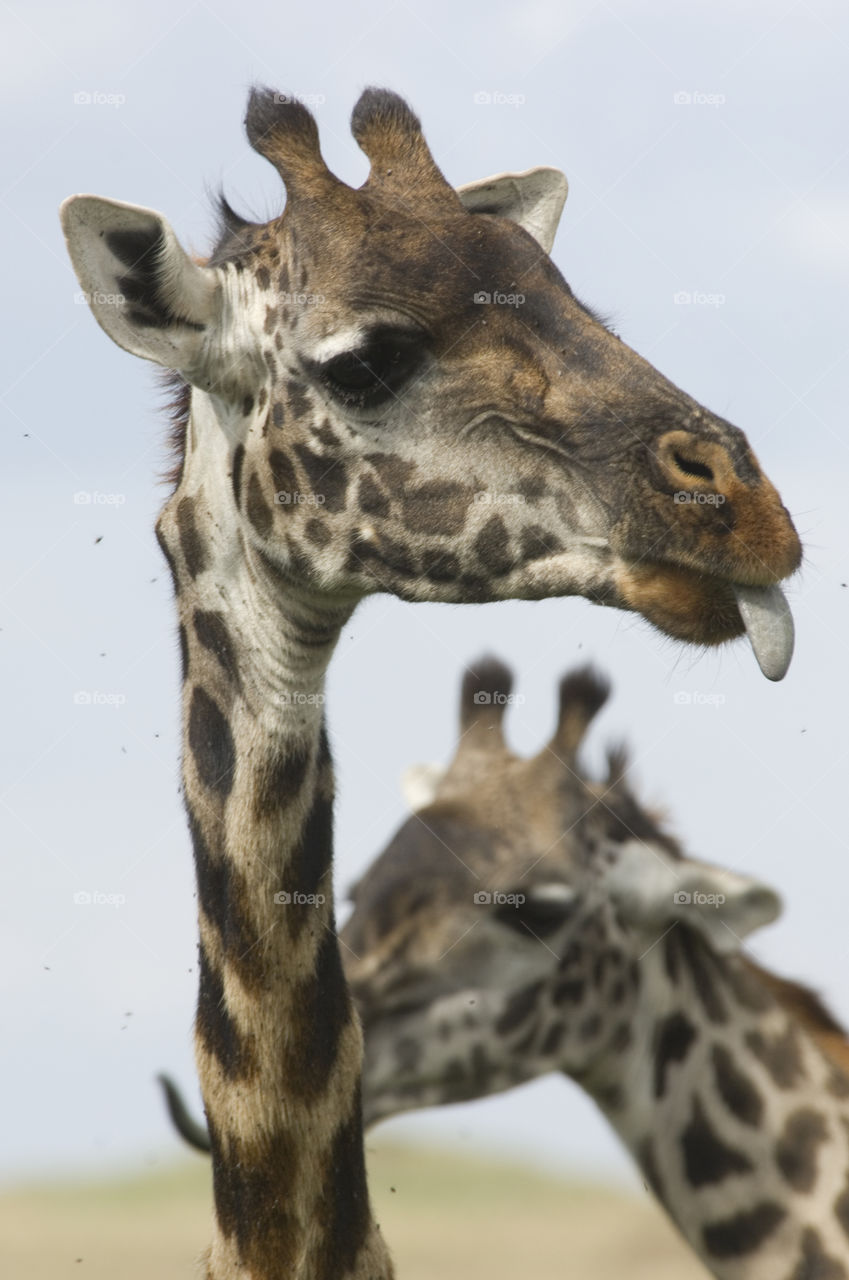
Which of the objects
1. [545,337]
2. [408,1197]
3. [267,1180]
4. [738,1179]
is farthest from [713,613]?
[408,1197]

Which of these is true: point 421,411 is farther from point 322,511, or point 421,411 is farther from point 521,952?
point 521,952

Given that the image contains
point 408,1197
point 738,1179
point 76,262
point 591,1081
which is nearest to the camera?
point 76,262

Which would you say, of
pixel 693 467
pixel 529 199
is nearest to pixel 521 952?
pixel 529 199

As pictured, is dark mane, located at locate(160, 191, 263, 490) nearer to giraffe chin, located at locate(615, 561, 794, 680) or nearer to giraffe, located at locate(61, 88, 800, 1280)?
giraffe, located at locate(61, 88, 800, 1280)

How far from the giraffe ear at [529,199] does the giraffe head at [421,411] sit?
1.04 metres

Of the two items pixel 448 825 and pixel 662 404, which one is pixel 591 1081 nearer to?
pixel 448 825

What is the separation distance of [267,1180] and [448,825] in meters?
4.12

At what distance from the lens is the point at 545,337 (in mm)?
5680

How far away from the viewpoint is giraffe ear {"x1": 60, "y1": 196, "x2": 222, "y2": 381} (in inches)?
221

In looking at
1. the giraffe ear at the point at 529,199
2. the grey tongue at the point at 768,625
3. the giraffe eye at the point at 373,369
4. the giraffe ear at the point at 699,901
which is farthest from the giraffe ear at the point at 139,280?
the giraffe ear at the point at 699,901

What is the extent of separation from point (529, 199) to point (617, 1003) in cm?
413

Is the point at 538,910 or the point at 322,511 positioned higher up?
the point at 322,511

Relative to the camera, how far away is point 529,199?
7164mm

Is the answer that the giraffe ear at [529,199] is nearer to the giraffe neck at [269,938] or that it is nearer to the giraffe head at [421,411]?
the giraffe head at [421,411]
